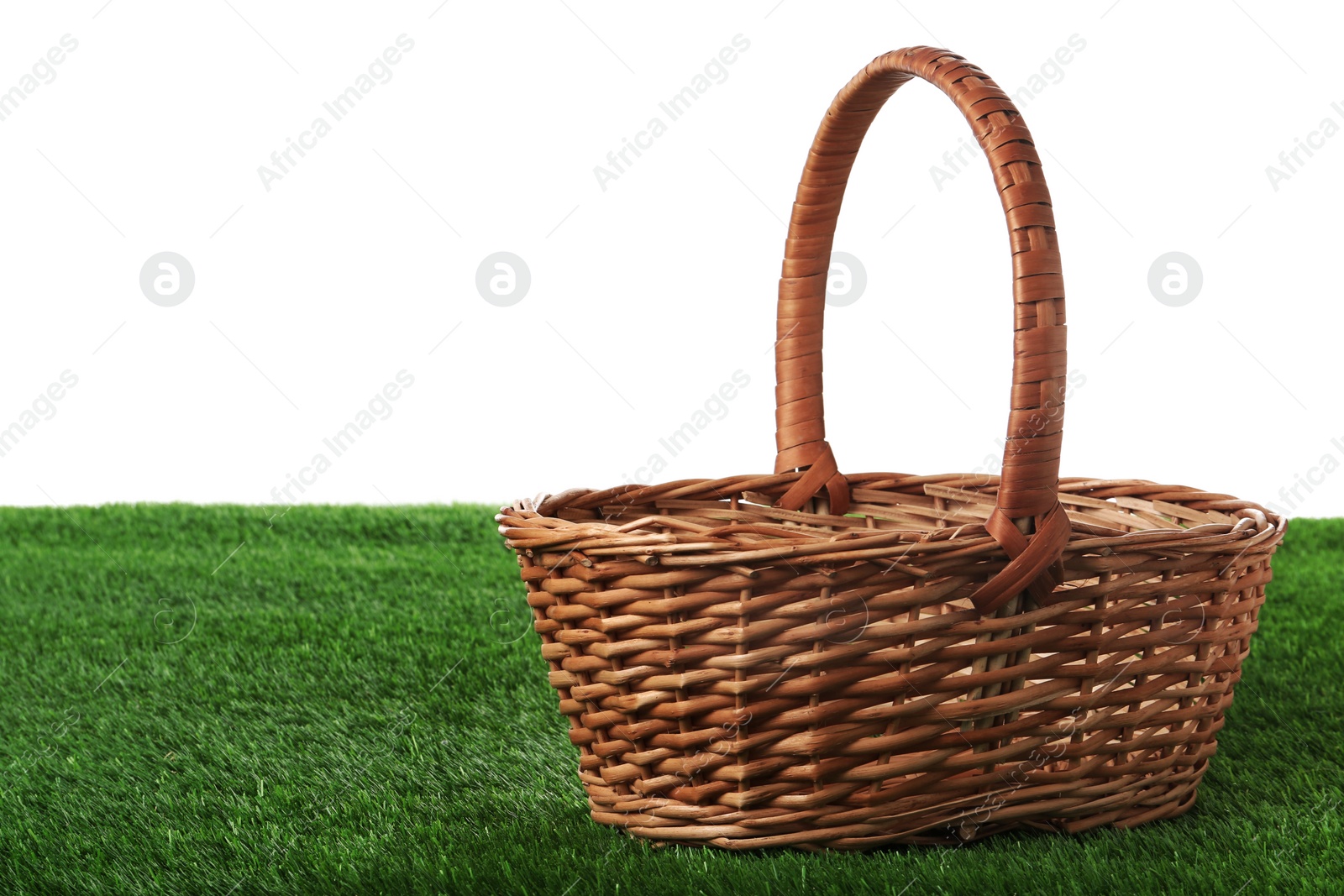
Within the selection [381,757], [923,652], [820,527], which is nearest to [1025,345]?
[923,652]

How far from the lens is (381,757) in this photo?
1.64 meters

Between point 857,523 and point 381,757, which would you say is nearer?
point 381,757

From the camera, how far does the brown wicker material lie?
1.14m

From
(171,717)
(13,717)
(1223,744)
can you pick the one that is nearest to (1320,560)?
(1223,744)

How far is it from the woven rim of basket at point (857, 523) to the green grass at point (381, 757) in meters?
0.31

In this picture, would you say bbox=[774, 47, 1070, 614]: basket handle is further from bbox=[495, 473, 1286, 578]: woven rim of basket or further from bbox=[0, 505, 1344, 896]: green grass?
bbox=[0, 505, 1344, 896]: green grass

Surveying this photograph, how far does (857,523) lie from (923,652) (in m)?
0.78

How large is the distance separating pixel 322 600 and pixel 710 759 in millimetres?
1510

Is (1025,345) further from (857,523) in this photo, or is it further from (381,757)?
(381,757)

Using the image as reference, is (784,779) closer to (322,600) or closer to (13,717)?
(13,717)

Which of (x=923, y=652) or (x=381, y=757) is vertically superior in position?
(x=923, y=652)

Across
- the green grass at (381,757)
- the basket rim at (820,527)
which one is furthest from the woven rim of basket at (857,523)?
the green grass at (381,757)

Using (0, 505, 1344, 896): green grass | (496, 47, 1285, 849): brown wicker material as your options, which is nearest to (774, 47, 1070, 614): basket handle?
(496, 47, 1285, 849): brown wicker material

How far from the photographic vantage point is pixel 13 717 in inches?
73.3
